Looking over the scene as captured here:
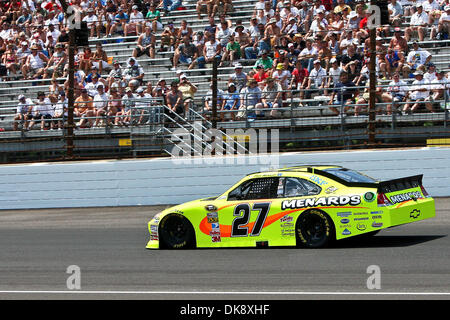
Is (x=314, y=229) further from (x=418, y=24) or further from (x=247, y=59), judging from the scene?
(x=247, y=59)

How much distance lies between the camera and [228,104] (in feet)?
66.7

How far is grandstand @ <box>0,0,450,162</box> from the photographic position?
1848 cm

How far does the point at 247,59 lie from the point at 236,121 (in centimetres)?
271

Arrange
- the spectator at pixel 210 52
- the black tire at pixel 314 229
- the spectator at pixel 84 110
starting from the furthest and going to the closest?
the spectator at pixel 210 52 → the spectator at pixel 84 110 → the black tire at pixel 314 229

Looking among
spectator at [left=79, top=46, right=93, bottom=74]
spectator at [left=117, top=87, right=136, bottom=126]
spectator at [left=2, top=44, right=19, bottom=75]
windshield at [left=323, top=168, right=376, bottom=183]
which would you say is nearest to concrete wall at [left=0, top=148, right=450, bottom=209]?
spectator at [left=117, top=87, right=136, bottom=126]

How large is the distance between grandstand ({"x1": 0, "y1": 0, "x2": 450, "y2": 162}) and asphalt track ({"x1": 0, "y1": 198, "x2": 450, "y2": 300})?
354 centimetres

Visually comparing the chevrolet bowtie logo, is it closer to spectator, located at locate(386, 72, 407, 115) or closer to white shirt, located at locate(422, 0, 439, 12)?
spectator, located at locate(386, 72, 407, 115)

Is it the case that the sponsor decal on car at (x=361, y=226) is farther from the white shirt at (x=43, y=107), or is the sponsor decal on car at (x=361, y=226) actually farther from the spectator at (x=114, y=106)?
the white shirt at (x=43, y=107)

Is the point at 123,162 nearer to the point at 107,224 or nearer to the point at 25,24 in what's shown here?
the point at 107,224

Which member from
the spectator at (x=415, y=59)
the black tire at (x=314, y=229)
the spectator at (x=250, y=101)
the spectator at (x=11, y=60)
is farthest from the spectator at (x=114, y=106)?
the black tire at (x=314, y=229)

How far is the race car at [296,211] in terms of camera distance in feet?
37.6

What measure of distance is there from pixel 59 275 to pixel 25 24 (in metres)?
19.3

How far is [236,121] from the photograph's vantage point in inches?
792

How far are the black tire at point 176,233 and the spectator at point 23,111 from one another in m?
10.8
